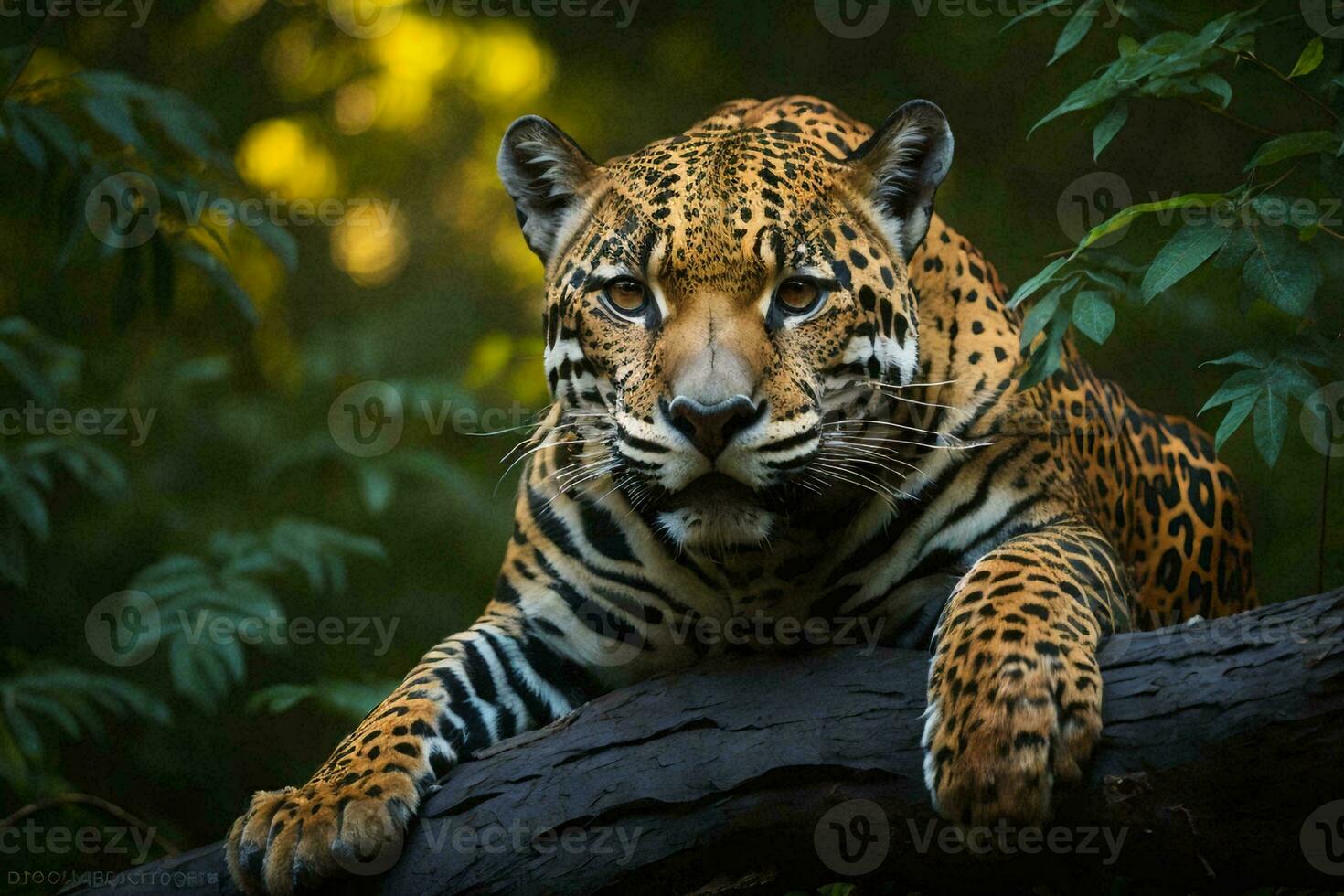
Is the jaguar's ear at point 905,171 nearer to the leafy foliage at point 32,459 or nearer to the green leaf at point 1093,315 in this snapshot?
the green leaf at point 1093,315

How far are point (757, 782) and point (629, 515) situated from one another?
1.23 meters

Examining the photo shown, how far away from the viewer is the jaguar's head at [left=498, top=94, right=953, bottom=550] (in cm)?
371

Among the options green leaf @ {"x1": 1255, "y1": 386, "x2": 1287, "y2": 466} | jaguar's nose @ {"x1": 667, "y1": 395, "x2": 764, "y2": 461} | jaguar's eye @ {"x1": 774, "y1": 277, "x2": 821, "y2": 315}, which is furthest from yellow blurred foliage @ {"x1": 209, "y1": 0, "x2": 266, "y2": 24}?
green leaf @ {"x1": 1255, "y1": 386, "x2": 1287, "y2": 466}

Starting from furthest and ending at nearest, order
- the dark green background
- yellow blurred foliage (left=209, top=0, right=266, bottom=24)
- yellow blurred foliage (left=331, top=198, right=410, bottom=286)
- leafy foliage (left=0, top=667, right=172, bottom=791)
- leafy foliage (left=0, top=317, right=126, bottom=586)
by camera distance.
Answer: yellow blurred foliage (left=331, top=198, right=410, bottom=286) → yellow blurred foliage (left=209, top=0, right=266, bottom=24) → the dark green background → leafy foliage (left=0, top=317, right=126, bottom=586) → leafy foliage (left=0, top=667, right=172, bottom=791)

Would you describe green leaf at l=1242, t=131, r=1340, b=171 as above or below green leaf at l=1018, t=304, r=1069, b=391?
above

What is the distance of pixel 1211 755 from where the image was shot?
10.2 ft

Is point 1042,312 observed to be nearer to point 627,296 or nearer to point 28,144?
point 627,296

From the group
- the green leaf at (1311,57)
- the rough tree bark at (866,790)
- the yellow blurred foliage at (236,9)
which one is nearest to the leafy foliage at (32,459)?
the rough tree bark at (866,790)

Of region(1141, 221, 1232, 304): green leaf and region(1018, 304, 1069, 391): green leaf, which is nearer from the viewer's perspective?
region(1141, 221, 1232, 304): green leaf

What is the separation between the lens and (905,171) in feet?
14.4

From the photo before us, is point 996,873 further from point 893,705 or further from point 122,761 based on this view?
point 122,761

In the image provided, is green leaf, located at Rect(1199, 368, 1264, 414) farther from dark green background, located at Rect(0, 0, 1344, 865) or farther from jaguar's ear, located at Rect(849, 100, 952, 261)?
dark green background, located at Rect(0, 0, 1344, 865)

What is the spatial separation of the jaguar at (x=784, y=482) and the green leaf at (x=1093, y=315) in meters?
0.30

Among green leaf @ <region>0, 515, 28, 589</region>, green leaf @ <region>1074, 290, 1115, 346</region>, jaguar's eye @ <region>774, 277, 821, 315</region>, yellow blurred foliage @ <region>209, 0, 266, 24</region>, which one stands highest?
yellow blurred foliage @ <region>209, 0, 266, 24</region>
